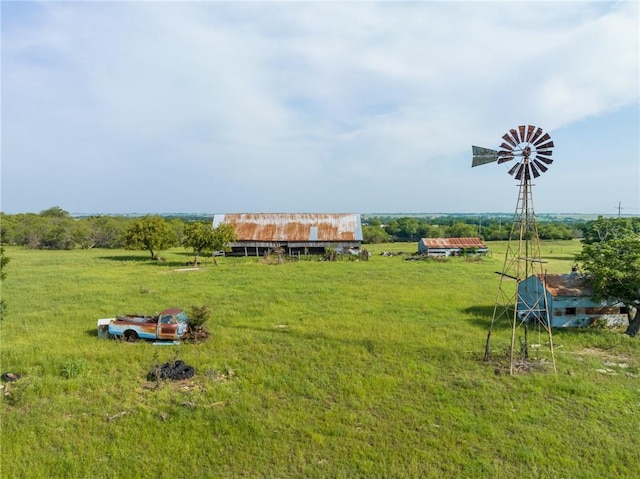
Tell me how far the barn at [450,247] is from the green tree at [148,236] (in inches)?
1236

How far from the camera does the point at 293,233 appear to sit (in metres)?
47.2

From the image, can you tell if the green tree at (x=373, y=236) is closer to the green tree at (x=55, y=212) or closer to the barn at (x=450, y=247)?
the barn at (x=450, y=247)

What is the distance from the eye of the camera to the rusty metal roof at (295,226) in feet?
153

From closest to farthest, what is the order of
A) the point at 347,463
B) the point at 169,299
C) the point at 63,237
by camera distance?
the point at 347,463
the point at 169,299
the point at 63,237

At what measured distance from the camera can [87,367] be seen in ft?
41.0

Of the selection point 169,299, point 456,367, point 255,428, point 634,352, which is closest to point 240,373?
point 255,428

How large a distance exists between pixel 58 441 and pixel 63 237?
6396 centimetres

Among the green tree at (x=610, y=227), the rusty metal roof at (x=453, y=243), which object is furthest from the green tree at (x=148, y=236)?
the green tree at (x=610, y=227)

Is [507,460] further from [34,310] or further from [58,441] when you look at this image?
[34,310]

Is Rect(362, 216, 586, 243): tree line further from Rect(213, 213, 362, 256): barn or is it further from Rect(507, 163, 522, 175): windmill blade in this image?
Rect(507, 163, 522, 175): windmill blade

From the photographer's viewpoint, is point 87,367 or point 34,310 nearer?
point 87,367

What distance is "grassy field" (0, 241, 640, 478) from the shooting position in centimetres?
826

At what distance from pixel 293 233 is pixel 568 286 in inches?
1286

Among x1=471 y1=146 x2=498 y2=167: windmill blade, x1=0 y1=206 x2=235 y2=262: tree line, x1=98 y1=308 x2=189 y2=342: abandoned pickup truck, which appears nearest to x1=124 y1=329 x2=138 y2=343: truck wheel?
x1=98 y1=308 x2=189 y2=342: abandoned pickup truck
